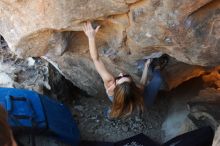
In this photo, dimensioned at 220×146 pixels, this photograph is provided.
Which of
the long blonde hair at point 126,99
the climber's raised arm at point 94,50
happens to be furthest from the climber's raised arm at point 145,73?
the climber's raised arm at point 94,50

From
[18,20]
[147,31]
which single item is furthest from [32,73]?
[147,31]

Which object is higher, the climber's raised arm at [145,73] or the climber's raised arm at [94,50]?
the climber's raised arm at [94,50]

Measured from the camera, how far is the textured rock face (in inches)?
130

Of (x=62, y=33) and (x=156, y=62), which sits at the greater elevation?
(x=62, y=33)

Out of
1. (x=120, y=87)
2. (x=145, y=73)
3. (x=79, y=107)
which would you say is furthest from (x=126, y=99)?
(x=79, y=107)

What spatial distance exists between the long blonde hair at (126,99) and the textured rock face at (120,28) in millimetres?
414

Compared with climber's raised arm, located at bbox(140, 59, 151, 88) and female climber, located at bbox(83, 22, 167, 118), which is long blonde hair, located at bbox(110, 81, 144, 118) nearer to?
female climber, located at bbox(83, 22, 167, 118)

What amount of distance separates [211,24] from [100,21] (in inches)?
46.3

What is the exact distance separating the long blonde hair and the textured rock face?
0.41 m

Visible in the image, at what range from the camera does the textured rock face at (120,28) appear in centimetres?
331

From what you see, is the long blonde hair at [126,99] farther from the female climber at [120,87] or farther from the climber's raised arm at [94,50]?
the climber's raised arm at [94,50]

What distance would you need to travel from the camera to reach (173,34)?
11.5 ft

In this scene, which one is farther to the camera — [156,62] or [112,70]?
[112,70]

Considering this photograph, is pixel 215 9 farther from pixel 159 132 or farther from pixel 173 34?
pixel 159 132
